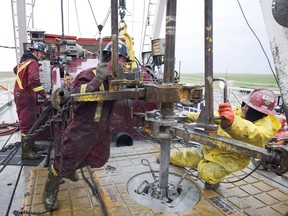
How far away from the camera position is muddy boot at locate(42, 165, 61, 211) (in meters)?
2.31

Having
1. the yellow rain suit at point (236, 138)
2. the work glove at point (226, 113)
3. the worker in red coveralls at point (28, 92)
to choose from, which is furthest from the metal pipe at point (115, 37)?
the worker in red coveralls at point (28, 92)

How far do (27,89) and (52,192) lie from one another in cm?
195

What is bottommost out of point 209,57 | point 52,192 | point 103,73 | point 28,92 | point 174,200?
point 174,200

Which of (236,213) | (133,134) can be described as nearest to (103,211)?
(236,213)

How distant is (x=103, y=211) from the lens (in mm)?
2334

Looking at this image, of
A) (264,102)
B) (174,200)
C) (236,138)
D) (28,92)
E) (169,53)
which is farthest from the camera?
(28,92)

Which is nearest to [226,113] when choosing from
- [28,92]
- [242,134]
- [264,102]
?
[242,134]

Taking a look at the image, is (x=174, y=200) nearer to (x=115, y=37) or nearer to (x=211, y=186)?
(x=211, y=186)

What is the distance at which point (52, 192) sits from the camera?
240 centimetres

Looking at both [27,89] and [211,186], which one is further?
[27,89]

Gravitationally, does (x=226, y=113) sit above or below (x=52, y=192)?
above

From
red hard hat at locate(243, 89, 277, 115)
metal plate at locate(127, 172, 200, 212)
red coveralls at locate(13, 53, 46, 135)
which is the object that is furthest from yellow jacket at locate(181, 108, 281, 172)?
red coveralls at locate(13, 53, 46, 135)

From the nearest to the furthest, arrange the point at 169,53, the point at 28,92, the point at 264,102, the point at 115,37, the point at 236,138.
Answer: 1. the point at 115,37
2. the point at 169,53
3. the point at 236,138
4. the point at 264,102
5. the point at 28,92

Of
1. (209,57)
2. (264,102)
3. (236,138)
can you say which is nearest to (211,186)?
(236,138)
